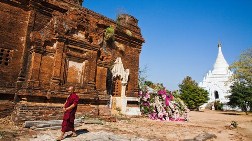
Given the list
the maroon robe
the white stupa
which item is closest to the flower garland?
the maroon robe

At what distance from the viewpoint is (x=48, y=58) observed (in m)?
9.20

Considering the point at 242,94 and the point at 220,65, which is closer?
the point at 242,94

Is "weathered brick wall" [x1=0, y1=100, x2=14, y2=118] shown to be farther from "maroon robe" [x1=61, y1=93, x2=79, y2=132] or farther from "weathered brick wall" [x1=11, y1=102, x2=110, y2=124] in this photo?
"maroon robe" [x1=61, y1=93, x2=79, y2=132]

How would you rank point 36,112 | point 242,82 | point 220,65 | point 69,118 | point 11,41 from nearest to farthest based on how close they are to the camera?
point 69,118, point 36,112, point 11,41, point 242,82, point 220,65

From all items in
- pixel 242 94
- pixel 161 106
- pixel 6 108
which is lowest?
pixel 6 108

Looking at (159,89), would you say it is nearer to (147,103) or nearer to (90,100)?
(147,103)

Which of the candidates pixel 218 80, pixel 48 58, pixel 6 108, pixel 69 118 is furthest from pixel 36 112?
pixel 218 80

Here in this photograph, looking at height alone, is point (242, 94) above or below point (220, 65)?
below

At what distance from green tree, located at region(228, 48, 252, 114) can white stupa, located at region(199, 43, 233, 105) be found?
43.3 feet

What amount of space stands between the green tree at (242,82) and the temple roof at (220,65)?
15.5 metres

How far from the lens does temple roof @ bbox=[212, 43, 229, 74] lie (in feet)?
147

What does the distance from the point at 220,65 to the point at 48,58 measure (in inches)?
1715

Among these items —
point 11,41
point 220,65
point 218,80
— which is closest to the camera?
point 11,41

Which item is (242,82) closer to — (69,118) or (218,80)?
(218,80)
